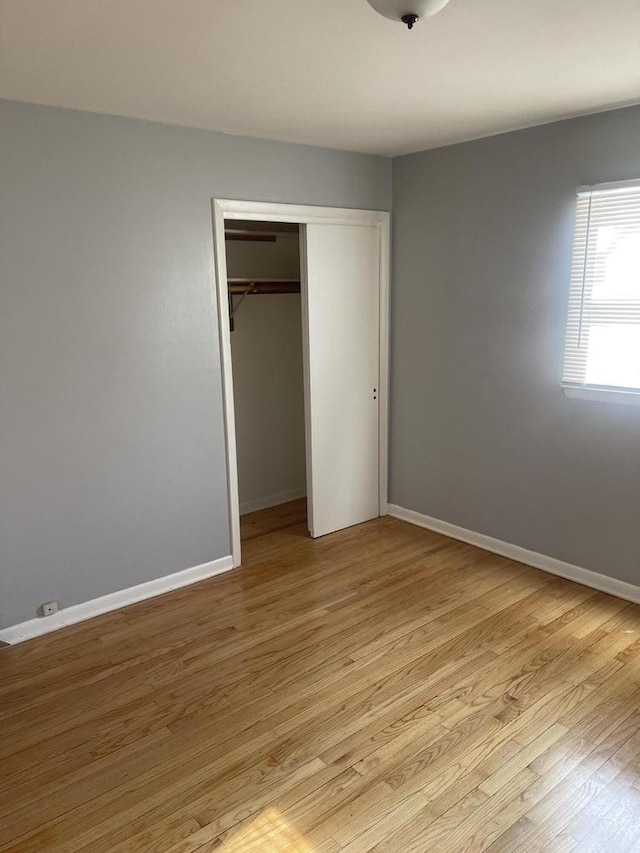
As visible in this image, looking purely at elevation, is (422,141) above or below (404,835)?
above

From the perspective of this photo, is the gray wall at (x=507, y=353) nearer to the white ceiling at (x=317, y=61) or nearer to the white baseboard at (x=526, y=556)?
the white baseboard at (x=526, y=556)

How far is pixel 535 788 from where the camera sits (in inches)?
80.9

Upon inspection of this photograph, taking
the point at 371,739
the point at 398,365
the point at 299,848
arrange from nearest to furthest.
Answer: the point at 299,848 < the point at 371,739 < the point at 398,365

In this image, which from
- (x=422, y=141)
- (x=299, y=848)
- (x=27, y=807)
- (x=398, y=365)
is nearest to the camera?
(x=299, y=848)

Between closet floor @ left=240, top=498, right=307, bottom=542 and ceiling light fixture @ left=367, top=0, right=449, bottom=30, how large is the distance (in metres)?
3.25

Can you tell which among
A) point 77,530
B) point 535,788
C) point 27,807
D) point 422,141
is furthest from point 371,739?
point 422,141

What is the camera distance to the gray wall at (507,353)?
3.18m

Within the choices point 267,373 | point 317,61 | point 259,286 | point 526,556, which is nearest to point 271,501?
point 267,373

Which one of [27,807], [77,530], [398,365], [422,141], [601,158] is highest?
[422,141]

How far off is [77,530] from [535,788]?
2308 millimetres

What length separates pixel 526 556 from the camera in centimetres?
368

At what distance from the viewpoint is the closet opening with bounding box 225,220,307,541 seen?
434 centimetres

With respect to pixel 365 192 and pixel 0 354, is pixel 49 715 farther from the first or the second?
pixel 365 192

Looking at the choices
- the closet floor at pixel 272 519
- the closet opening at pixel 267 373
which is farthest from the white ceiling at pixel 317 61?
the closet floor at pixel 272 519
